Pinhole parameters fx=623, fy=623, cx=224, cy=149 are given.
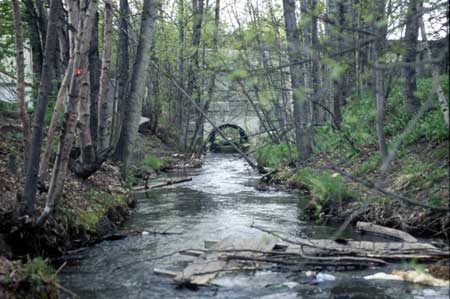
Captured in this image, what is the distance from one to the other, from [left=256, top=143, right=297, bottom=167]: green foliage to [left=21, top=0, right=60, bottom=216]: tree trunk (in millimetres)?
14133

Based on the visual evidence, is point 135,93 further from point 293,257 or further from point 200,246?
point 293,257

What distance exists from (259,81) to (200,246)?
11.7 feet

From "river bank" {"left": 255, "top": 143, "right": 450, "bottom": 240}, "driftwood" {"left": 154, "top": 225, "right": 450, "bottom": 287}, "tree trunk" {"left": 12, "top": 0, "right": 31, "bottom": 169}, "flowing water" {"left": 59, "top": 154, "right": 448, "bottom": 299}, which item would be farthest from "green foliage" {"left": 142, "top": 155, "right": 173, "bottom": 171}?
"driftwood" {"left": 154, "top": 225, "right": 450, "bottom": 287}

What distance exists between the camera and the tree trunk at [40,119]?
27.6ft

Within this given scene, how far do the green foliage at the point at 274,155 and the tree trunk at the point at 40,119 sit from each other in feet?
46.4

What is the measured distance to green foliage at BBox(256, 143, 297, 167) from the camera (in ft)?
74.8

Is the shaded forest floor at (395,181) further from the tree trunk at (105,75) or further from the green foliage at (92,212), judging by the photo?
the tree trunk at (105,75)

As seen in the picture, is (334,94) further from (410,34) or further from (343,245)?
(343,245)

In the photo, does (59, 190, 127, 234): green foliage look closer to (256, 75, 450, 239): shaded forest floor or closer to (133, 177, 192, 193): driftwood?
(256, 75, 450, 239): shaded forest floor

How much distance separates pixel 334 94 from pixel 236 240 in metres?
12.1

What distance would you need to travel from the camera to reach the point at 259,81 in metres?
7.42

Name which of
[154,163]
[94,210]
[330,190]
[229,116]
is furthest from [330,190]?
[229,116]

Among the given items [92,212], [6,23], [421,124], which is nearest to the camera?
[92,212]

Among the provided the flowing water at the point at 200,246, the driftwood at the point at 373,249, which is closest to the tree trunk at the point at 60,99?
the flowing water at the point at 200,246
